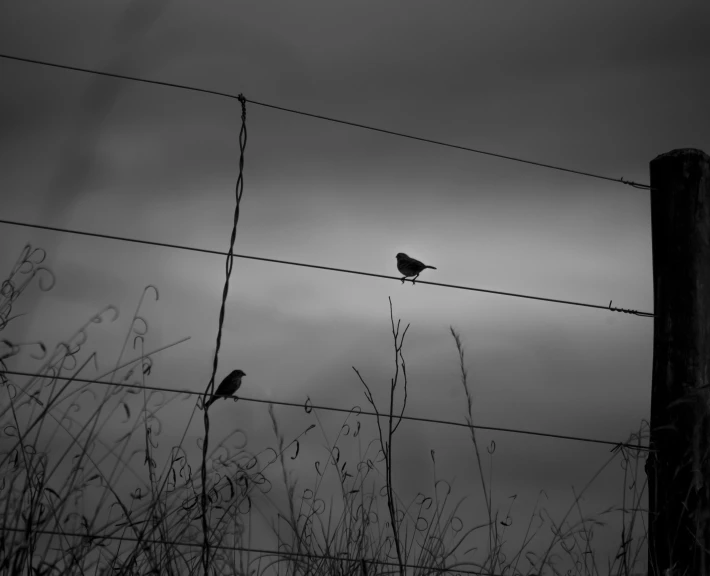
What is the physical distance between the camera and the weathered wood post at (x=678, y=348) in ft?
11.6

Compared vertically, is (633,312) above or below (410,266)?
below

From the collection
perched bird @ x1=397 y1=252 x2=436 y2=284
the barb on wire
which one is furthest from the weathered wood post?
perched bird @ x1=397 y1=252 x2=436 y2=284

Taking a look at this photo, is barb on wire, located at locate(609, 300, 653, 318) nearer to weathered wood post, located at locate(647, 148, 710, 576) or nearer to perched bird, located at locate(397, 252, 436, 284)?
weathered wood post, located at locate(647, 148, 710, 576)

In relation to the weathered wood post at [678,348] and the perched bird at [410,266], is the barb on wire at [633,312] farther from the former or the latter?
the perched bird at [410,266]

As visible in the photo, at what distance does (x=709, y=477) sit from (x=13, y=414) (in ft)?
9.99

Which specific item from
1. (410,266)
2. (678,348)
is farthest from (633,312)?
(410,266)

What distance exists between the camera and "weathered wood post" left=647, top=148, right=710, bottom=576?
3521 mm

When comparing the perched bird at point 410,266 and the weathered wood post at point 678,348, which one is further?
the perched bird at point 410,266

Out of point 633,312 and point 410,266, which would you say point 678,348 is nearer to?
point 633,312

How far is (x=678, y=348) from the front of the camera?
3.71m

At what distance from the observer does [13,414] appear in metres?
2.62

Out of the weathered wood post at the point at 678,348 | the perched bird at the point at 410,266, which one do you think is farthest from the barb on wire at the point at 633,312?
the perched bird at the point at 410,266

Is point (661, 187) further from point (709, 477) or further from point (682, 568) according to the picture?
point (682, 568)

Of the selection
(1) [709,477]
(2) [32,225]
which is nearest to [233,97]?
(2) [32,225]
